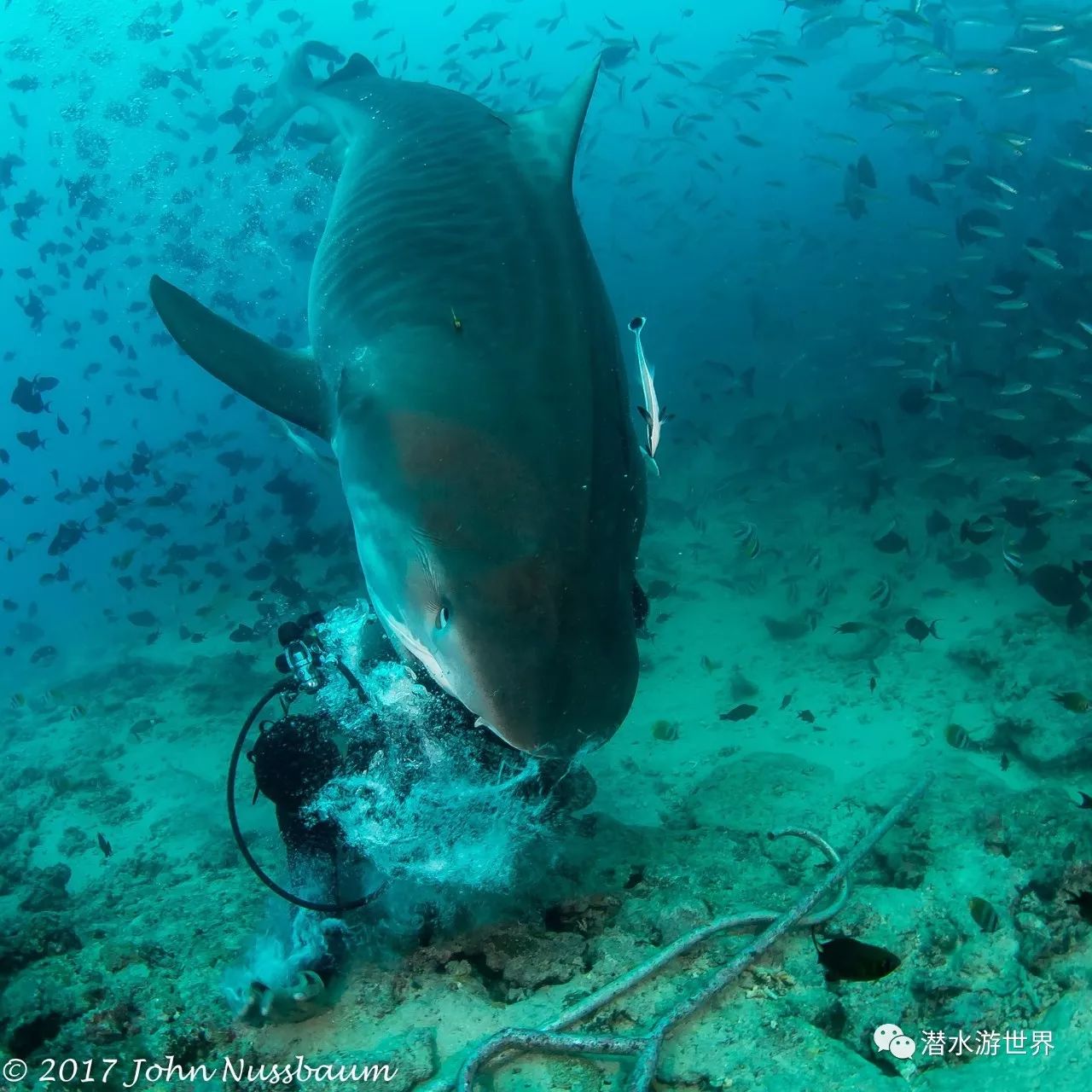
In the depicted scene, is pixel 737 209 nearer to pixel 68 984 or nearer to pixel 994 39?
pixel 994 39

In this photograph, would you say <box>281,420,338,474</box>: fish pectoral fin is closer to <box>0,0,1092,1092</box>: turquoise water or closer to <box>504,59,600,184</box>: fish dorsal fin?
<box>0,0,1092,1092</box>: turquoise water

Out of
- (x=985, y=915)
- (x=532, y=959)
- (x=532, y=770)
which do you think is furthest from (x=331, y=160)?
(x=985, y=915)

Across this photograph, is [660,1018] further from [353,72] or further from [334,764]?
[353,72]

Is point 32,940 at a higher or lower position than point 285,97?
lower

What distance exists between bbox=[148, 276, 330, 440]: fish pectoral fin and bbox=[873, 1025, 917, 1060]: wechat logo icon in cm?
313

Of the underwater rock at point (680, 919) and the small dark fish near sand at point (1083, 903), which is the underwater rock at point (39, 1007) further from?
the small dark fish near sand at point (1083, 903)

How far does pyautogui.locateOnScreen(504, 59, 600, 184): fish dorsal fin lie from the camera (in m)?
3.12

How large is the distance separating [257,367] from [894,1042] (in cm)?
363

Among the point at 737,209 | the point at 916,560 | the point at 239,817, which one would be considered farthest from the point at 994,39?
the point at 239,817

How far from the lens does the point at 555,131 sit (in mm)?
3283

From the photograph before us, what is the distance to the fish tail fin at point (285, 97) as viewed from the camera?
271 inches

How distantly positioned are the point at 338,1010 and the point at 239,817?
17.9 ft

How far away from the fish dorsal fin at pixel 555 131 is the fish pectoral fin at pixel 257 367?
1.32 meters

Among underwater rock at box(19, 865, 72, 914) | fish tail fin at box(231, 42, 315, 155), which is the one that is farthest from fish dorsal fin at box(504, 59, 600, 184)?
underwater rock at box(19, 865, 72, 914)
